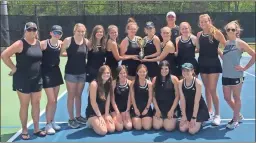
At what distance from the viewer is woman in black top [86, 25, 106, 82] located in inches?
227

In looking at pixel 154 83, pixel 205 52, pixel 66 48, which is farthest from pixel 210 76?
pixel 66 48

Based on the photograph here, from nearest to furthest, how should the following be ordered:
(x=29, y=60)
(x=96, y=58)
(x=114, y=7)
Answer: (x=29, y=60) → (x=96, y=58) → (x=114, y=7)

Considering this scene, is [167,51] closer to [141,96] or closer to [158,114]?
[141,96]

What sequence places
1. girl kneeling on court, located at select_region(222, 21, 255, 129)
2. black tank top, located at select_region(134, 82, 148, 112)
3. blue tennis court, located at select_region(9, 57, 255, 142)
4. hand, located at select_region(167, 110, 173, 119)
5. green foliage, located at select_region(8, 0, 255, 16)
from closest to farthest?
blue tennis court, located at select_region(9, 57, 255, 142)
girl kneeling on court, located at select_region(222, 21, 255, 129)
hand, located at select_region(167, 110, 173, 119)
black tank top, located at select_region(134, 82, 148, 112)
green foliage, located at select_region(8, 0, 255, 16)

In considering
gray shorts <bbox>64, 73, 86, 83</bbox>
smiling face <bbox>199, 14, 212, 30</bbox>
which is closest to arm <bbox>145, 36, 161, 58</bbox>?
smiling face <bbox>199, 14, 212, 30</bbox>

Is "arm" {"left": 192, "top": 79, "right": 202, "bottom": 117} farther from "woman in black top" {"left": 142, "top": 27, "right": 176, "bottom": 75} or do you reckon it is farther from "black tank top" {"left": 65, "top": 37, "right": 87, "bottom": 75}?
"black tank top" {"left": 65, "top": 37, "right": 87, "bottom": 75}

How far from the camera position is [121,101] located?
593cm

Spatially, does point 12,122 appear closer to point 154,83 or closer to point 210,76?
point 154,83

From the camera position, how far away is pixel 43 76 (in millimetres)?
5508

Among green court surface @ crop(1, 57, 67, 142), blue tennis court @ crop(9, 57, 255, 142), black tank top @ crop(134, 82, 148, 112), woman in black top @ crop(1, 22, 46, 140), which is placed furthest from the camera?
green court surface @ crop(1, 57, 67, 142)

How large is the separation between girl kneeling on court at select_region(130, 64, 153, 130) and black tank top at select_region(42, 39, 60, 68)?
1.34 meters

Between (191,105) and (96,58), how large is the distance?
1.76m

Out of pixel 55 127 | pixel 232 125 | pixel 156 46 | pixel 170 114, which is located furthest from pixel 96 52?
pixel 232 125

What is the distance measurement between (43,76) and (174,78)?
2.12 metres
